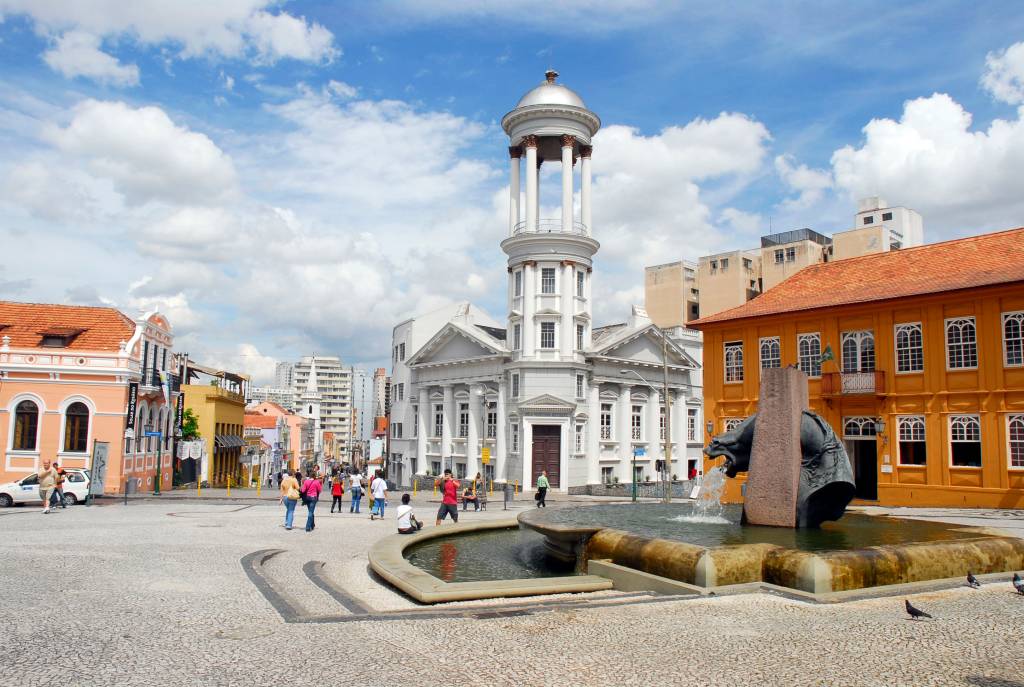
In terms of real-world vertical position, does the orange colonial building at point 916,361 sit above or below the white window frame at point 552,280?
below

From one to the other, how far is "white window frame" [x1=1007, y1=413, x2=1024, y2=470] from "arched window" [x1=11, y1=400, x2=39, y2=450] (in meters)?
40.5

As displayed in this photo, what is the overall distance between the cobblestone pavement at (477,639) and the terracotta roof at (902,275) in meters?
22.6

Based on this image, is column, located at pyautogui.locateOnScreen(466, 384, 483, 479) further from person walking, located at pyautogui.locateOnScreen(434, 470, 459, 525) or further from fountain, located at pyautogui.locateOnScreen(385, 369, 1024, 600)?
fountain, located at pyautogui.locateOnScreen(385, 369, 1024, 600)

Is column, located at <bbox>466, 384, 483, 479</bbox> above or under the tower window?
under

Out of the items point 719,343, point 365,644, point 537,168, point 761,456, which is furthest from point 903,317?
point 365,644

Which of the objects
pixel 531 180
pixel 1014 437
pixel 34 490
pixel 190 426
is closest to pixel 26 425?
pixel 34 490

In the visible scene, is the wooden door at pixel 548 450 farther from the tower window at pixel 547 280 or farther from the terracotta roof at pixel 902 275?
the terracotta roof at pixel 902 275

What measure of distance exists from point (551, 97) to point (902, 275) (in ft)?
79.9

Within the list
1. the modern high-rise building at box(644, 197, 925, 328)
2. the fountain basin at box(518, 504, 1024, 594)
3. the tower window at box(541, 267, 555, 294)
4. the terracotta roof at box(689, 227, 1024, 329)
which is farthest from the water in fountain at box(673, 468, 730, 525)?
the modern high-rise building at box(644, 197, 925, 328)

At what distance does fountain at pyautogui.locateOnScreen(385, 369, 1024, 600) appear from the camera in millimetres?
11117

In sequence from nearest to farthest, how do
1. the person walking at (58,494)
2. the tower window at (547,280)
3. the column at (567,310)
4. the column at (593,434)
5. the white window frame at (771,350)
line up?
1. the person walking at (58,494)
2. the white window frame at (771,350)
3. the column at (567,310)
4. the tower window at (547,280)
5. the column at (593,434)

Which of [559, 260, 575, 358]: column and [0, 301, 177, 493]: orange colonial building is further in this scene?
[559, 260, 575, 358]: column

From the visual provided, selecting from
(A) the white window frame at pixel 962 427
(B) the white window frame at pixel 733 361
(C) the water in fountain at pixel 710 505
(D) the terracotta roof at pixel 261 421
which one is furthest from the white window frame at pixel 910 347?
(D) the terracotta roof at pixel 261 421

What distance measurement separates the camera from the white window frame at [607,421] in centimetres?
5212
